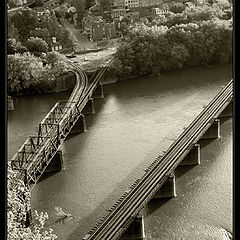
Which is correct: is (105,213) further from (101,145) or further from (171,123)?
(171,123)

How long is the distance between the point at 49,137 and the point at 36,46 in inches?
504

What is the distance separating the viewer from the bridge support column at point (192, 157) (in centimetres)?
1187

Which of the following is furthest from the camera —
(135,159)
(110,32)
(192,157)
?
(110,32)

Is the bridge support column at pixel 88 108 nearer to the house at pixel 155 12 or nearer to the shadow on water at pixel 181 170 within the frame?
the shadow on water at pixel 181 170

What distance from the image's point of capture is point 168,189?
10375 millimetres

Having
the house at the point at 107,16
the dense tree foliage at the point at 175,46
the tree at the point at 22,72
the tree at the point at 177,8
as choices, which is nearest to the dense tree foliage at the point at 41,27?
the house at the point at 107,16

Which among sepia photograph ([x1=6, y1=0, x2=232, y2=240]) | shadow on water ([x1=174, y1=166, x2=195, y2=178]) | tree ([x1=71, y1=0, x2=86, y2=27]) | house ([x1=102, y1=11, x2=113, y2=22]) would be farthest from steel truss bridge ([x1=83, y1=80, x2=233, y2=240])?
tree ([x1=71, y1=0, x2=86, y2=27])

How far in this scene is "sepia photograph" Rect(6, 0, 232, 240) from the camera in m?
9.55

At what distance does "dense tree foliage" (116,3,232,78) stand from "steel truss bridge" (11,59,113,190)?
2.57 m

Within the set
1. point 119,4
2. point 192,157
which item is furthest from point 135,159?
point 119,4

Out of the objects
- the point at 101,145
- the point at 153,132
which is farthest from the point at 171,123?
the point at 101,145

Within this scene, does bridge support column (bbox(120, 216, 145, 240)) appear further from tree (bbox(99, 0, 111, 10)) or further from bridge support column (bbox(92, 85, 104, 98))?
tree (bbox(99, 0, 111, 10))

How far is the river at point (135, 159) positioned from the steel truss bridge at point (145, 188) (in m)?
0.49

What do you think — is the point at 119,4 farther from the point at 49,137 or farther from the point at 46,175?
the point at 46,175
